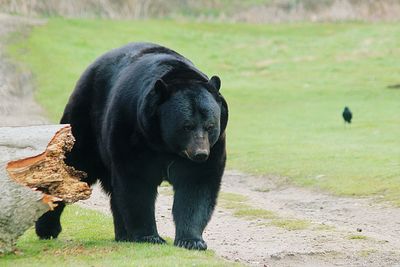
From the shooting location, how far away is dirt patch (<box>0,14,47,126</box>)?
31859mm

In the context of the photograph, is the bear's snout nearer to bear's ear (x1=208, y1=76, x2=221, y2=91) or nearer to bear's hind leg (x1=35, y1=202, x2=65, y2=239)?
bear's ear (x1=208, y1=76, x2=221, y2=91)

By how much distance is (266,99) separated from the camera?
38.1m

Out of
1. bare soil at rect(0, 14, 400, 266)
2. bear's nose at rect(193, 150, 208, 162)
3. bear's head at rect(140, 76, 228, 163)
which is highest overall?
bear's head at rect(140, 76, 228, 163)

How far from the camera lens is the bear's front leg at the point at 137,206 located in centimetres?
1061

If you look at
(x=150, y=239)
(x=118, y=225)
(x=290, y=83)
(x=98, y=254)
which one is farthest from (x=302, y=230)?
(x=290, y=83)

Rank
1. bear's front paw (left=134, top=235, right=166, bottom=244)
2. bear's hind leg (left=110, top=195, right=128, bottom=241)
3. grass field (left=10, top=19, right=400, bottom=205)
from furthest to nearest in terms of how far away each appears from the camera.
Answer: grass field (left=10, top=19, right=400, bottom=205)
bear's hind leg (left=110, top=195, right=128, bottom=241)
bear's front paw (left=134, top=235, right=166, bottom=244)

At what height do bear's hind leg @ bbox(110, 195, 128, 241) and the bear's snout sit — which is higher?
the bear's snout

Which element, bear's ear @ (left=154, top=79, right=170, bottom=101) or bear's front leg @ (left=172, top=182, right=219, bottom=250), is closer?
bear's ear @ (left=154, top=79, right=170, bottom=101)

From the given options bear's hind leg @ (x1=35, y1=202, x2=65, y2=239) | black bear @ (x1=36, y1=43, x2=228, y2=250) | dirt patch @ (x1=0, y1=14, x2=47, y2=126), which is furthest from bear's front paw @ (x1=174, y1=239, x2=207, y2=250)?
dirt patch @ (x1=0, y1=14, x2=47, y2=126)

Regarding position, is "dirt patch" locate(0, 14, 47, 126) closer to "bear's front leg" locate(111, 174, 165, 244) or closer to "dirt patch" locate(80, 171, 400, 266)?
"dirt patch" locate(80, 171, 400, 266)

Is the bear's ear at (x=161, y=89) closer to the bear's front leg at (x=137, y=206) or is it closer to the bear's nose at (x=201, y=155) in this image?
the bear's nose at (x=201, y=155)

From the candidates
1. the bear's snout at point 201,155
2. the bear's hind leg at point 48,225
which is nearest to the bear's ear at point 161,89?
the bear's snout at point 201,155

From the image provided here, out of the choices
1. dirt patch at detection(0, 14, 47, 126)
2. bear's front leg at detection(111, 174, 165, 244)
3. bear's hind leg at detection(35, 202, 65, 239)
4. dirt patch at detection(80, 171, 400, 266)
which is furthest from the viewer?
dirt patch at detection(0, 14, 47, 126)

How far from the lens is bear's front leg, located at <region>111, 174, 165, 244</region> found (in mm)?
10609
